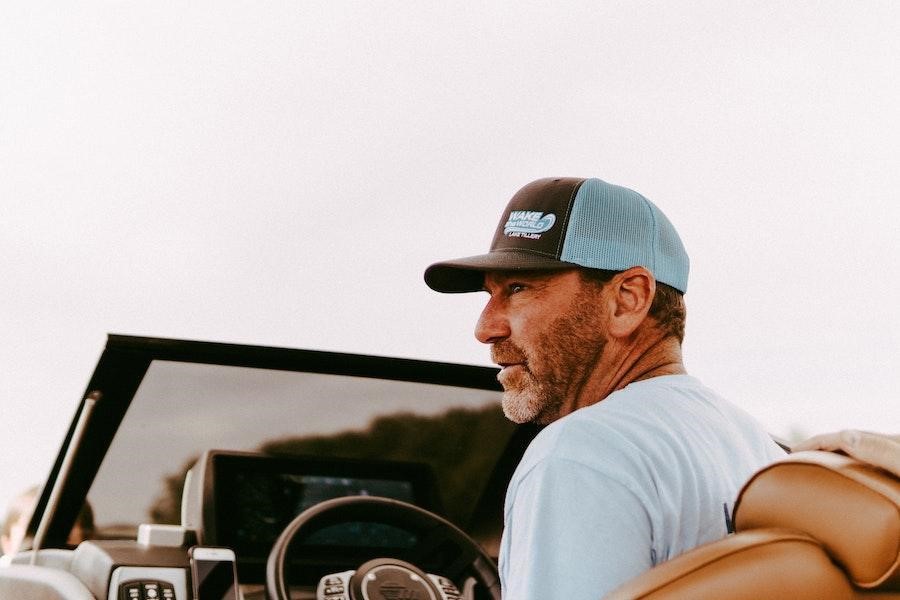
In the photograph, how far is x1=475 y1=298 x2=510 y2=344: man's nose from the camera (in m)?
2.12

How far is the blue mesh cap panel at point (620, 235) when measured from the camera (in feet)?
6.75

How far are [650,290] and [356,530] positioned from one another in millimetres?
1257

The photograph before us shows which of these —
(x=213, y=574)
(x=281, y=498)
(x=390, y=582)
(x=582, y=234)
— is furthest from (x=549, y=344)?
(x=281, y=498)

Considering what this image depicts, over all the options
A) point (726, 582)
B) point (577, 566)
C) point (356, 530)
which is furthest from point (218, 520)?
point (726, 582)

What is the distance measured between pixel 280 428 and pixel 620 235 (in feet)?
4.62

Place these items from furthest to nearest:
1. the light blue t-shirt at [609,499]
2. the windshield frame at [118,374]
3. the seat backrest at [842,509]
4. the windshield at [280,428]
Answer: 1. the windshield at [280,428]
2. the windshield frame at [118,374]
3. the light blue t-shirt at [609,499]
4. the seat backrest at [842,509]

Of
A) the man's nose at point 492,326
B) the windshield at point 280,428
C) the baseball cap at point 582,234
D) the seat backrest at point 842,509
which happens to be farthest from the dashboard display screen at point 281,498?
the seat backrest at point 842,509

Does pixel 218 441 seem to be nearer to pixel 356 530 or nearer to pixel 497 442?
pixel 356 530

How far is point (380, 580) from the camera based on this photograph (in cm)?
251

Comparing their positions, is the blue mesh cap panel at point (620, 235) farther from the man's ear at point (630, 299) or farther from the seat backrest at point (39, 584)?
the seat backrest at point (39, 584)

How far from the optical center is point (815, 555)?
119 centimetres

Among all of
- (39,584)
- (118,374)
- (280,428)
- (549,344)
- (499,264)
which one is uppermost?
(499,264)

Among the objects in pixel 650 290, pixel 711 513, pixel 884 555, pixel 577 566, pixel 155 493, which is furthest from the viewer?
pixel 155 493

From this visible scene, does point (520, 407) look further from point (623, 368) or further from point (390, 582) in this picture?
point (390, 582)
